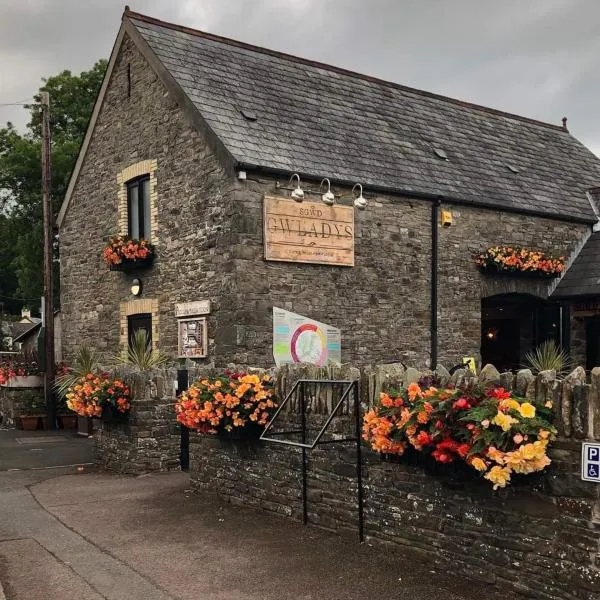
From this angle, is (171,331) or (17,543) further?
(171,331)

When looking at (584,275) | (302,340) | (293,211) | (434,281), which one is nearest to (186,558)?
(302,340)

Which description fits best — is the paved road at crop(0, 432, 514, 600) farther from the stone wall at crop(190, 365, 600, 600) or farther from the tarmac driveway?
the stone wall at crop(190, 365, 600, 600)

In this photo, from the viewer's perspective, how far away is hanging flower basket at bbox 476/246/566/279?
15562 mm

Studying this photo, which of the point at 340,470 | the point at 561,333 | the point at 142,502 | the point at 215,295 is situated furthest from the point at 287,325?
the point at 561,333

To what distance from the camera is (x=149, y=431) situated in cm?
1098

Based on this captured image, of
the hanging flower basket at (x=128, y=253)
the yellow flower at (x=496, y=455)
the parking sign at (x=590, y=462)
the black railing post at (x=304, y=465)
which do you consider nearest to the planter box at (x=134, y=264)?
the hanging flower basket at (x=128, y=253)

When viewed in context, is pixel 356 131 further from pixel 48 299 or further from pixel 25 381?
pixel 25 381

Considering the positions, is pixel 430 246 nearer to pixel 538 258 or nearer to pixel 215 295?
pixel 538 258

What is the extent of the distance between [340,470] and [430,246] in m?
8.75

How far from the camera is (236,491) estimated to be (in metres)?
8.40

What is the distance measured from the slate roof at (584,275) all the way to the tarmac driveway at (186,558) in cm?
1079

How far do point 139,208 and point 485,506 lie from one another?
1197cm

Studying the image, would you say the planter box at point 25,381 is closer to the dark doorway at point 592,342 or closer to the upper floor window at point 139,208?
the upper floor window at point 139,208

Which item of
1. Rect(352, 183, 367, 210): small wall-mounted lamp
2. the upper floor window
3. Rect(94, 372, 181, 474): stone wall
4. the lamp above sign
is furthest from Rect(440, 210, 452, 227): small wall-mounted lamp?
Rect(94, 372, 181, 474): stone wall
